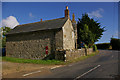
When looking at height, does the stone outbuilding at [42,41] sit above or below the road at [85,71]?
above

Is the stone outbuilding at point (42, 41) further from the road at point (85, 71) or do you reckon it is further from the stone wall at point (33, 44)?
the road at point (85, 71)

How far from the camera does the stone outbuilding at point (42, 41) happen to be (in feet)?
52.6

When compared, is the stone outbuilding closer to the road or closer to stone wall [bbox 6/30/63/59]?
stone wall [bbox 6/30/63/59]

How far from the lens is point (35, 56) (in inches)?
681

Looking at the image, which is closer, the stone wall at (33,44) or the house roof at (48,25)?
the stone wall at (33,44)

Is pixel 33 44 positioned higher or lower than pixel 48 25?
lower

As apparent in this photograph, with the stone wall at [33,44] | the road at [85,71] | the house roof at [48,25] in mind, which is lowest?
the road at [85,71]

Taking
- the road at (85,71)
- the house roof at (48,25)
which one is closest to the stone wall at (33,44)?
the house roof at (48,25)

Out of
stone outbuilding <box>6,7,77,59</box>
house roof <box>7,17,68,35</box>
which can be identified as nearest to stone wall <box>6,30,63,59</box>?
stone outbuilding <box>6,7,77,59</box>

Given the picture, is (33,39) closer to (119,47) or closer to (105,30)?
(105,30)

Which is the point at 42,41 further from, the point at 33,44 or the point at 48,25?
the point at 48,25

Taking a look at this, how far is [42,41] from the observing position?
1695cm

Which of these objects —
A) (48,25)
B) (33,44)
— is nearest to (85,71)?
(33,44)

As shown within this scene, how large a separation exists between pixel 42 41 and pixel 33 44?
184 cm
